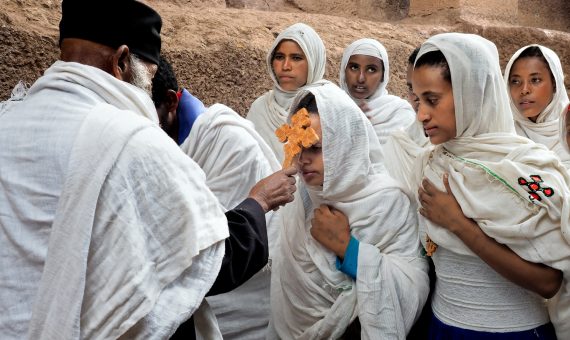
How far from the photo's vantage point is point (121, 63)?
1.92 meters

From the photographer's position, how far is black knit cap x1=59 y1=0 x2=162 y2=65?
1.89 meters

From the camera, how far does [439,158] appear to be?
249 cm

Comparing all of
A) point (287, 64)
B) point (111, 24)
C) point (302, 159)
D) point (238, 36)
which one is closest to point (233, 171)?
point (302, 159)

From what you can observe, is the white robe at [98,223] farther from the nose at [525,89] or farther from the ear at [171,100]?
the nose at [525,89]

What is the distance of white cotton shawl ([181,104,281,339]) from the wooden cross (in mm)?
336

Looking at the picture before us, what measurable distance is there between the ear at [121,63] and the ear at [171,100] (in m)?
0.94

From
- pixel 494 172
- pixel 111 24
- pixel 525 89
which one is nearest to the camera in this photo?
pixel 111 24

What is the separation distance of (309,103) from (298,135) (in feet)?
0.87

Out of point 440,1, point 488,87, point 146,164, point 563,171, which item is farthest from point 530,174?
point 440,1

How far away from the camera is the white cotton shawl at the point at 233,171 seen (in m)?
2.87

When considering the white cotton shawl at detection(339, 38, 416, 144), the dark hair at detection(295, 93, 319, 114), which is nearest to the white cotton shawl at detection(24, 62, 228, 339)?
the dark hair at detection(295, 93, 319, 114)

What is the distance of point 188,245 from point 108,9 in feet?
2.49

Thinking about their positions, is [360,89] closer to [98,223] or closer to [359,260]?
[359,260]

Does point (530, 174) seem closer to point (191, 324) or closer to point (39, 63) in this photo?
point (191, 324)
